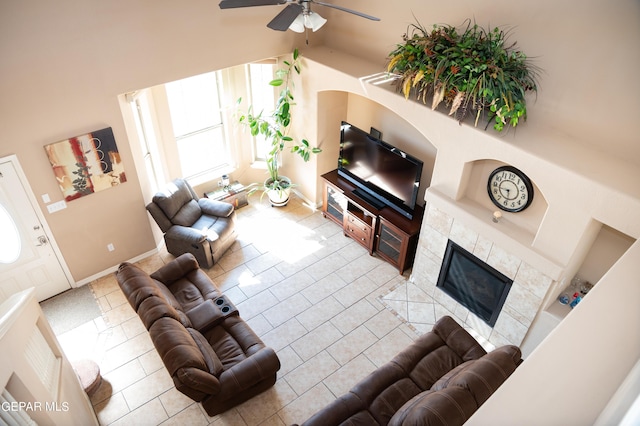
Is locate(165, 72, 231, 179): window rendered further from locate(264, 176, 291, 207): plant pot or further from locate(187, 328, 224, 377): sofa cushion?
locate(187, 328, 224, 377): sofa cushion

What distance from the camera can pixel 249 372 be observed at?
4.57m

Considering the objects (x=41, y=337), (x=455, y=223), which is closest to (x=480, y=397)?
(x=455, y=223)

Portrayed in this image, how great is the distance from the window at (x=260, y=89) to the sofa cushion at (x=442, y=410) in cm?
536

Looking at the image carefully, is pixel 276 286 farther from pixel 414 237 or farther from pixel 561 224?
pixel 561 224

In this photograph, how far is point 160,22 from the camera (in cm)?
540

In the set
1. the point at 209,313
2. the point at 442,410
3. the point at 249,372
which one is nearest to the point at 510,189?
the point at 442,410

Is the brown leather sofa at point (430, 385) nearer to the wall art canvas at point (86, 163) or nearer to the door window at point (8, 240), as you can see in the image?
the wall art canvas at point (86, 163)

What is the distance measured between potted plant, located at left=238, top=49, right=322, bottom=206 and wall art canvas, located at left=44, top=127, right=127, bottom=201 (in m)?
2.15

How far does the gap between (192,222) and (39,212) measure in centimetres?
205

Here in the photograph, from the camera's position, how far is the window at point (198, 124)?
715 cm

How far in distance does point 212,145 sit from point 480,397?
6090 millimetres

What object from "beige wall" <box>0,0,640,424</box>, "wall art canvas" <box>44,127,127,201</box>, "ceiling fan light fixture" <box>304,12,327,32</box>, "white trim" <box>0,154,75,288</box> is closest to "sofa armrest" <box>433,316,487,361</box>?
"beige wall" <box>0,0,640,424</box>

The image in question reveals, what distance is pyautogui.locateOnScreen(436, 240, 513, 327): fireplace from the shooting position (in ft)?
17.4

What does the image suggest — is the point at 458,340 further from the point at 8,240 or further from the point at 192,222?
the point at 8,240
